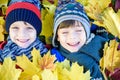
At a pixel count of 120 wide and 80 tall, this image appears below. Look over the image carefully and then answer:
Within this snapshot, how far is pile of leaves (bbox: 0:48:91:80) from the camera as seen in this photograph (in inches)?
33.4

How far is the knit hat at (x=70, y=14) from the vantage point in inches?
38.1

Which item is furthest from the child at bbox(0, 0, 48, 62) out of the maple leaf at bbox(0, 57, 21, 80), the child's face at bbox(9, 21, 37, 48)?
→ the maple leaf at bbox(0, 57, 21, 80)

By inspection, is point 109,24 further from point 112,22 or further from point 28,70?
point 28,70

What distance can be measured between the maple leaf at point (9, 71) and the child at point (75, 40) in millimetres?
148

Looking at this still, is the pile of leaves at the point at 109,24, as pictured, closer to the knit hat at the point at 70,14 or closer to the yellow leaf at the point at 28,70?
the knit hat at the point at 70,14

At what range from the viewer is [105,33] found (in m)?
1.04

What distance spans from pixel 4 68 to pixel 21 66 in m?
0.06

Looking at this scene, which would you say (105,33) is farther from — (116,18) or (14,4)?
(14,4)

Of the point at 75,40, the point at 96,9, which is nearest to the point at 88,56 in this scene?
the point at 75,40

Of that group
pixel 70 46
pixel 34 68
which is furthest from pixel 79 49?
pixel 34 68

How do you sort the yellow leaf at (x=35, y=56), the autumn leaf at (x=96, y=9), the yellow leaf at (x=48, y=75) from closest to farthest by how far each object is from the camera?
the yellow leaf at (x=48, y=75), the yellow leaf at (x=35, y=56), the autumn leaf at (x=96, y=9)

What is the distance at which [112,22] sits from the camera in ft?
3.22

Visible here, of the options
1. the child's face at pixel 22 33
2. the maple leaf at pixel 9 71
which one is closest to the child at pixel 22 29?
the child's face at pixel 22 33

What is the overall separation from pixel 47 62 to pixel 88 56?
0.11m
